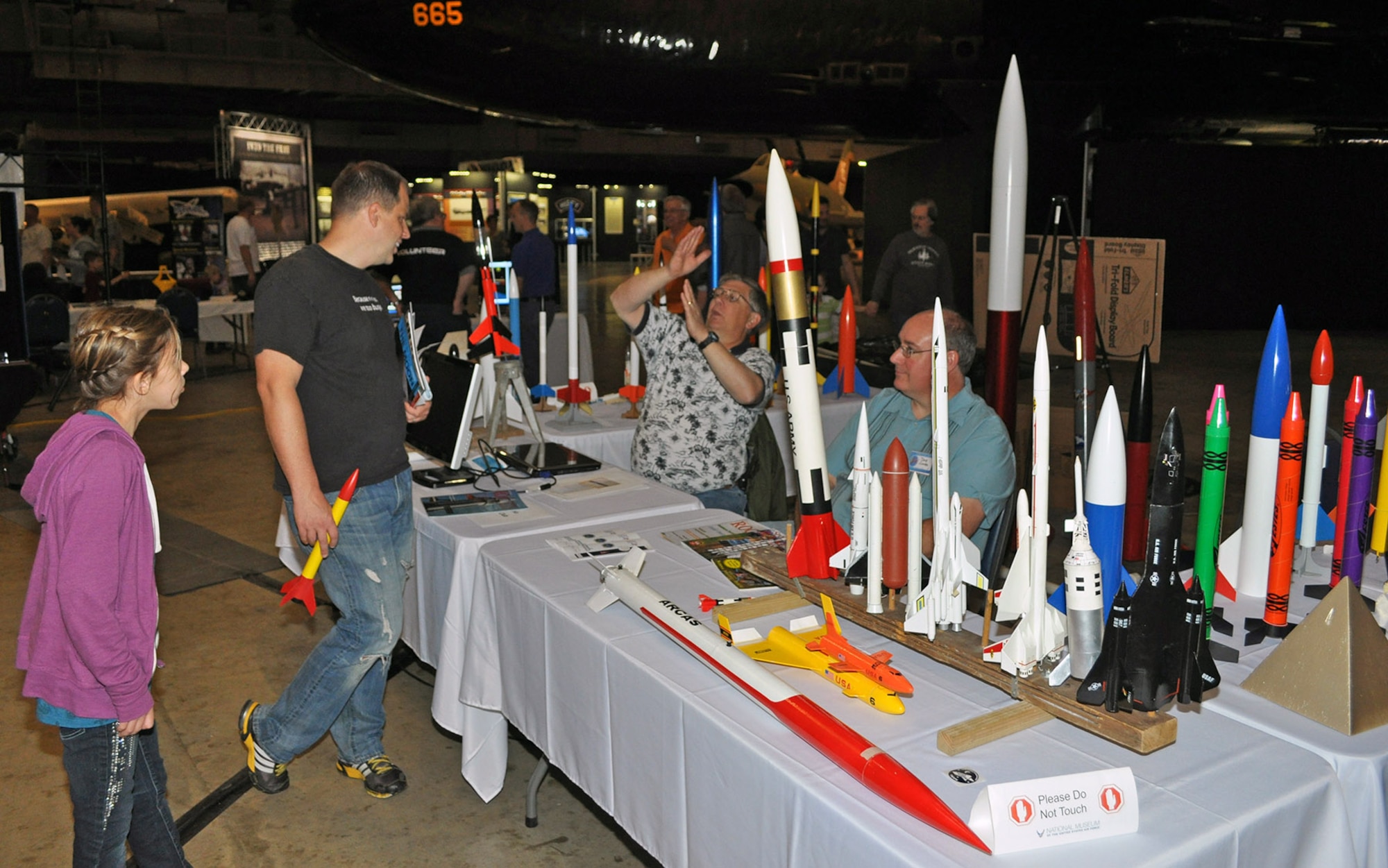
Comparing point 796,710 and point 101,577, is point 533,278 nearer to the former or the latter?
point 101,577

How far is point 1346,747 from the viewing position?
5.05 feet

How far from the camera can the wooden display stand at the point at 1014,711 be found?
1.51m

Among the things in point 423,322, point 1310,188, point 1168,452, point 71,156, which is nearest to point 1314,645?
point 1168,452

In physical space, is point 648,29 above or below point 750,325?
above

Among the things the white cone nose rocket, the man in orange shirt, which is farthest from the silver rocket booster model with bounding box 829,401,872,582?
the man in orange shirt

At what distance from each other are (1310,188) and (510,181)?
1524 centimetres

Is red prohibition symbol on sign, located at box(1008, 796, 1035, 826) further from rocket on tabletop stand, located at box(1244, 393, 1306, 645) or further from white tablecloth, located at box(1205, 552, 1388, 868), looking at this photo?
rocket on tabletop stand, located at box(1244, 393, 1306, 645)

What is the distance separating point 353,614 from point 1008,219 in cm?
190

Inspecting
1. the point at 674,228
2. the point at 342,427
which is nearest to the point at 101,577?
the point at 342,427

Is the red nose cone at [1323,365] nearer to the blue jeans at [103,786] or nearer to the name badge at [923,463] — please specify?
the name badge at [923,463]

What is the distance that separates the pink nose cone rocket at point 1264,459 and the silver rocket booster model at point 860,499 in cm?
71

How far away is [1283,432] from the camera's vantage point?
192cm

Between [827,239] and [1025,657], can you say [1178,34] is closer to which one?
[827,239]

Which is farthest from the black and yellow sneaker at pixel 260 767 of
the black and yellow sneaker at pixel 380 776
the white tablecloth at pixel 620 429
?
the white tablecloth at pixel 620 429
